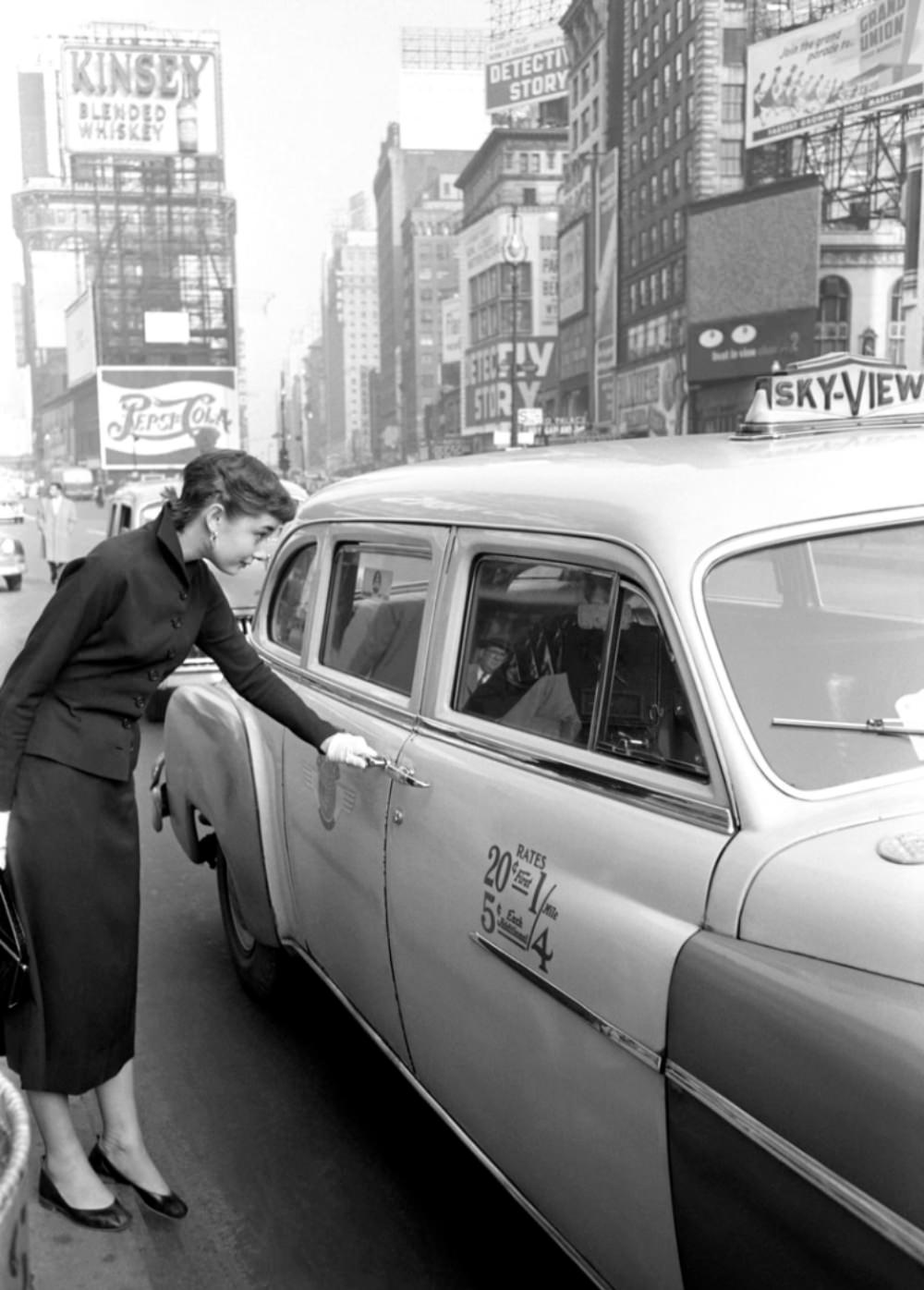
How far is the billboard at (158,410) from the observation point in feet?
355

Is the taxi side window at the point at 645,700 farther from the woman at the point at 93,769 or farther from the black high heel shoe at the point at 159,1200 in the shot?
the black high heel shoe at the point at 159,1200

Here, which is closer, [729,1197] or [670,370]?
[729,1197]

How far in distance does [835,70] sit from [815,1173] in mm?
60277

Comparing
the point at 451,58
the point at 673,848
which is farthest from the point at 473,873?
the point at 451,58

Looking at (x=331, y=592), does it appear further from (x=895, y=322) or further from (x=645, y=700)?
(x=895, y=322)

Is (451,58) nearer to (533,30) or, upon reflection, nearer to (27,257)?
(533,30)

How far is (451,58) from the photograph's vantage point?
6521 inches

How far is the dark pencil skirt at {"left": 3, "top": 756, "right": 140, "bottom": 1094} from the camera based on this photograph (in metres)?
2.96

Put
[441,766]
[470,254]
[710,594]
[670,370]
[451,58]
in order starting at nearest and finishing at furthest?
[710,594]
[441,766]
[670,370]
[470,254]
[451,58]

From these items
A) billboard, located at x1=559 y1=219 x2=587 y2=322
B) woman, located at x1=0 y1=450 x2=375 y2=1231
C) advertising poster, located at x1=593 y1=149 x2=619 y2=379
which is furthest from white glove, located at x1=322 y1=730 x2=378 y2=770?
billboard, located at x1=559 y1=219 x2=587 y2=322

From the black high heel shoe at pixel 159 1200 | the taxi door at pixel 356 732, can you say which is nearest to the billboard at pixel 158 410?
the taxi door at pixel 356 732

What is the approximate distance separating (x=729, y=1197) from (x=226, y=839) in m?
2.74

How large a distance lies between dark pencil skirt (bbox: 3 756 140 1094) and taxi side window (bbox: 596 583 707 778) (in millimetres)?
1262

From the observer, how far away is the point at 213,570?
26.3 ft
